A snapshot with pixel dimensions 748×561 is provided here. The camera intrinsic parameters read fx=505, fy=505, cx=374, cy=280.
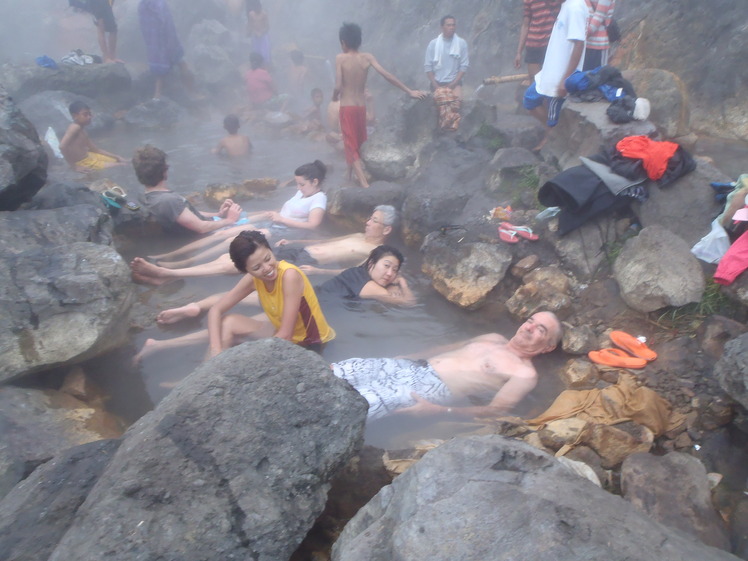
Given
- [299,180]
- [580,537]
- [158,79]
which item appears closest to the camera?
[580,537]

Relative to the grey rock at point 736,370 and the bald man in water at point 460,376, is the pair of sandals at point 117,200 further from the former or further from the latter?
the grey rock at point 736,370

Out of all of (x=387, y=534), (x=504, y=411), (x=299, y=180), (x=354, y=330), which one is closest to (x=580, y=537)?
(x=387, y=534)

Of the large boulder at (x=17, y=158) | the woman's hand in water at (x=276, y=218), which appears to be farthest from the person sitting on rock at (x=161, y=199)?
the large boulder at (x=17, y=158)

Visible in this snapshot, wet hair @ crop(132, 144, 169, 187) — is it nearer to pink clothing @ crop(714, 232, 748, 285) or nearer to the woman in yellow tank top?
the woman in yellow tank top

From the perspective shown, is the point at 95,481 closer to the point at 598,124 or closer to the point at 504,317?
the point at 504,317

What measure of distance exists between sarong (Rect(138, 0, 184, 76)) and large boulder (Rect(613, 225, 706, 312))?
13648 millimetres

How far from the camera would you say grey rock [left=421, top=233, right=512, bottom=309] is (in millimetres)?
5551

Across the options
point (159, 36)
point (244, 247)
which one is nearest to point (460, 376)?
point (244, 247)

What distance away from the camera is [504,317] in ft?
18.2

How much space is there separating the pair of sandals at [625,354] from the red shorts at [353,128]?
18.2ft

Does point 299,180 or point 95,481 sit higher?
point 299,180

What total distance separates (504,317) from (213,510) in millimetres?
4010

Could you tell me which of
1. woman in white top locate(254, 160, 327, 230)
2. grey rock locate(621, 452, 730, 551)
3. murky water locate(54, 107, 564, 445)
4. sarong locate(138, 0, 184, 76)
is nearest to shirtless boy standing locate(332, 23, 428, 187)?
murky water locate(54, 107, 564, 445)

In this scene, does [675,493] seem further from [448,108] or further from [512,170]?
[448,108]
